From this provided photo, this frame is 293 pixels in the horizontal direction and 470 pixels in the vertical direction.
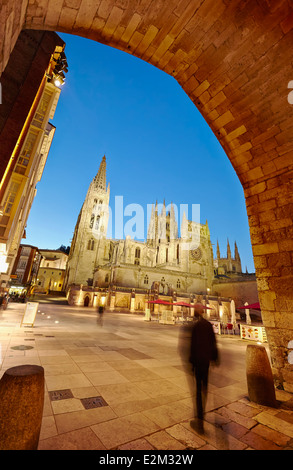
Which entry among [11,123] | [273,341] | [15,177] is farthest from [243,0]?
[15,177]

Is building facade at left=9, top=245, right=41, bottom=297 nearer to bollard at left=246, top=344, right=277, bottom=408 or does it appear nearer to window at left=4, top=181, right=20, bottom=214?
window at left=4, top=181, right=20, bottom=214

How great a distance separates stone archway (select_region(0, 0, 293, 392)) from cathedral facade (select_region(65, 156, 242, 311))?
28.1m

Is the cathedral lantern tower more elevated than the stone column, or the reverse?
the cathedral lantern tower

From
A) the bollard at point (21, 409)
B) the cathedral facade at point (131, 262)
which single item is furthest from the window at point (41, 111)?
the cathedral facade at point (131, 262)

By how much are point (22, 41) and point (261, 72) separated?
10645 millimetres

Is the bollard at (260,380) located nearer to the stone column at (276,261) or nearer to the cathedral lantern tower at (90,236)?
the stone column at (276,261)

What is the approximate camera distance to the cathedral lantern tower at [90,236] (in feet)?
133

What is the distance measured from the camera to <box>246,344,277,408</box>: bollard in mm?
3482

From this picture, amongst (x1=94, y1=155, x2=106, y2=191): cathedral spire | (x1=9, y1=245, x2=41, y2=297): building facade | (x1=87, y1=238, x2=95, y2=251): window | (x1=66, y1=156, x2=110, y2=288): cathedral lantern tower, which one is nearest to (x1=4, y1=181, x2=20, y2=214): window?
(x1=9, y1=245, x2=41, y2=297): building facade

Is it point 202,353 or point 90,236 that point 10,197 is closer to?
point 202,353

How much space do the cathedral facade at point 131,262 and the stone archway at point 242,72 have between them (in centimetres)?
2808

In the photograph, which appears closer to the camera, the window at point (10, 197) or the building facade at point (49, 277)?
the window at point (10, 197)

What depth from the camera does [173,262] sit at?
49000mm
